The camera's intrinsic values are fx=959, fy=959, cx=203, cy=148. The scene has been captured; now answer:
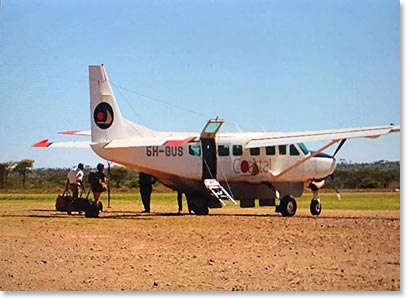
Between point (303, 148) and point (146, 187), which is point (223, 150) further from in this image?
point (146, 187)

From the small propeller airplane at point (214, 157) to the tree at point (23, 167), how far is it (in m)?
0.21

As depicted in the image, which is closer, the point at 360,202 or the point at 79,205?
the point at 360,202

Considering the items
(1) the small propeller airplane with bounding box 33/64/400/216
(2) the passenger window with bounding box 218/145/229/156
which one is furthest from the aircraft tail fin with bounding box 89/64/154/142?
(2) the passenger window with bounding box 218/145/229/156

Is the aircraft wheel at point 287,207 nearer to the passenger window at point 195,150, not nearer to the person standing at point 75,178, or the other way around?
the passenger window at point 195,150

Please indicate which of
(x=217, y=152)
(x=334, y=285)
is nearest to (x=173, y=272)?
(x=334, y=285)

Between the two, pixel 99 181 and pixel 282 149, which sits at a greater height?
pixel 282 149

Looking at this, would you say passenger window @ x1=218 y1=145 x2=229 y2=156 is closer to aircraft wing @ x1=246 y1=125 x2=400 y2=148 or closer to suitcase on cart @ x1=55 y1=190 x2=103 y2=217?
aircraft wing @ x1=246 y1=125 x2=400 y2=148

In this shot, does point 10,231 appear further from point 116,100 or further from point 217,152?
point 217,152

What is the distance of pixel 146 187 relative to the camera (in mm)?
11695

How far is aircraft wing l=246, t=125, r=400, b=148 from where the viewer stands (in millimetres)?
9969

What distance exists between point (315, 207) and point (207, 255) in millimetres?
1874

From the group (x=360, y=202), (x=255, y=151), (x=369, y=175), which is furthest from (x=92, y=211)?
(x=369, y=175)

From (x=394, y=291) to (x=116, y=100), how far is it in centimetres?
390

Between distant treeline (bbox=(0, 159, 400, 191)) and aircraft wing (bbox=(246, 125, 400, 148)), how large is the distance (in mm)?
322
